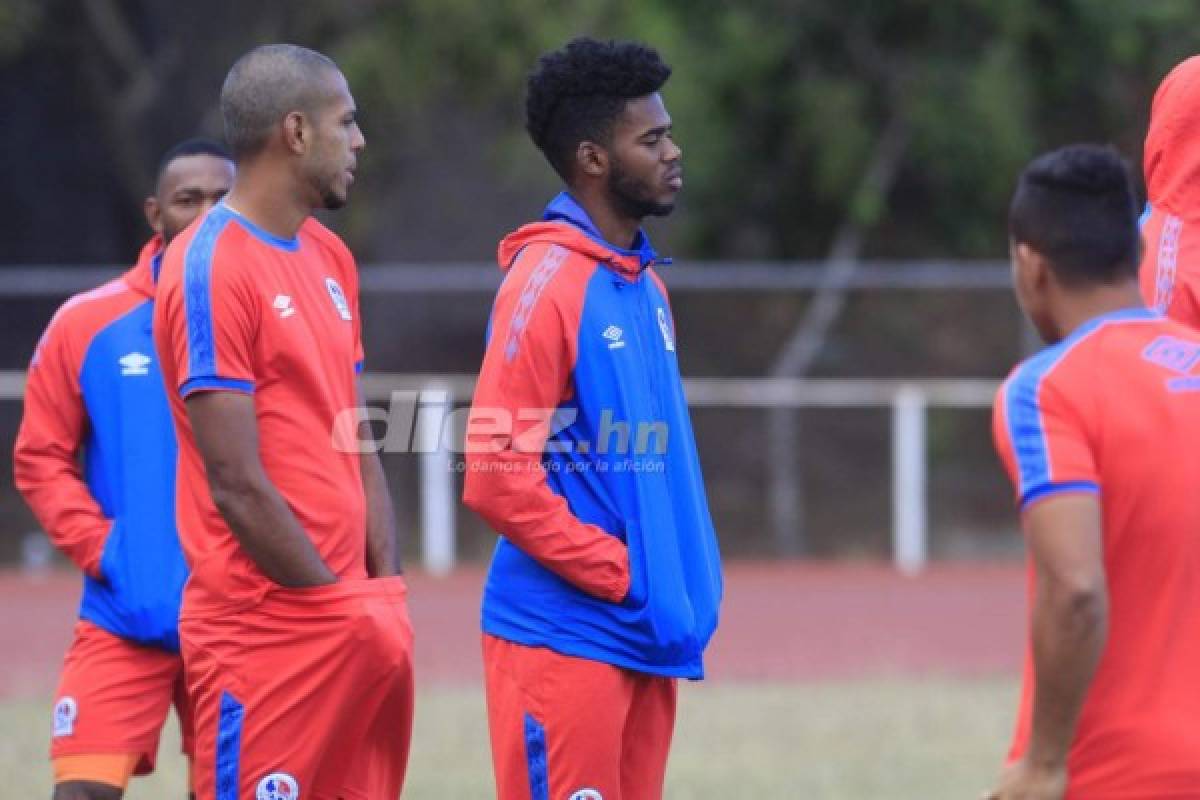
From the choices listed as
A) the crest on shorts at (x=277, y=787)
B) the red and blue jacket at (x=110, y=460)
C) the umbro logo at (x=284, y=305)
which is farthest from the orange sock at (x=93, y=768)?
the umbro logo at (x=284, y=305)

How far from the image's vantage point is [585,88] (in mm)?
5059

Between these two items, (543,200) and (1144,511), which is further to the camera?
(543,200)

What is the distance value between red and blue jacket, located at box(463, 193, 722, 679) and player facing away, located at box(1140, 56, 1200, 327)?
1219 mm

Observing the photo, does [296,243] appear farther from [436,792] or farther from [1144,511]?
[436,792]

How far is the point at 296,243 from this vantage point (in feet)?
16.3

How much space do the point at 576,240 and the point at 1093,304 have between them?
5.07ft

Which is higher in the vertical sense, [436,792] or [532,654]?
[532,654]

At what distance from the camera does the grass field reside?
8.36 metres

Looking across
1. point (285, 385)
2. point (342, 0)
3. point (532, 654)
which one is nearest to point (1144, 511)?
point (532, 654)

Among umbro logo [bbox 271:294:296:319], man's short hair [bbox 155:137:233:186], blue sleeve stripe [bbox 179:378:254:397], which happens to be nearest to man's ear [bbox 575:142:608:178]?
umbro logo [bbox 271:294:296:319]

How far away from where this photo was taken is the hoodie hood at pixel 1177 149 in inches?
192

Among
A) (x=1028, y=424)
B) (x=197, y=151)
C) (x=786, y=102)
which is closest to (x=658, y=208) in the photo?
(x=1028, y=424)

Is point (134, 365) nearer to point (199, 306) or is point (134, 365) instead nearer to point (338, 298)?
point (338, 298)

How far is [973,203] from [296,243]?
548 inches
